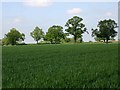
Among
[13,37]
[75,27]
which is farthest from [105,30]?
[13,37]

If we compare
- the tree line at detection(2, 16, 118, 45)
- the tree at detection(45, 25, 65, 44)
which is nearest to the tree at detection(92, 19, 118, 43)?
the tree line at detection(2, 16, 118, 45)

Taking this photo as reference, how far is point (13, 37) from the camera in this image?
5645 inches

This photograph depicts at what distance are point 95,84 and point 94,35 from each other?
125334 millimetres

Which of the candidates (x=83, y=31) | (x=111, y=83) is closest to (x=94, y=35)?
(x=83, y=31)

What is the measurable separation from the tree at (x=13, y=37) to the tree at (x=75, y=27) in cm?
2843

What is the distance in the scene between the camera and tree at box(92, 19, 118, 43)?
426 feet

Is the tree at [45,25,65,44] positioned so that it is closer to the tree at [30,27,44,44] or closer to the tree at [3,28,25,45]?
the tree at [30,27,44,44]

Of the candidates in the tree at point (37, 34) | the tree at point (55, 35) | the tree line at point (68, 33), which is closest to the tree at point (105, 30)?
the tree line at point (68, 33)

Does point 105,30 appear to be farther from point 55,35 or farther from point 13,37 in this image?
point 13,37

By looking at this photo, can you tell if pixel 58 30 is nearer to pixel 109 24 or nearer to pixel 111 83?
pixel 109 24

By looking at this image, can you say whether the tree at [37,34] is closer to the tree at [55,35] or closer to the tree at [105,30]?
the tree at [55,35]

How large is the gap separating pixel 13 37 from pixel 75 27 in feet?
116

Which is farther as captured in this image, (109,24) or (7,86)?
(109,24)

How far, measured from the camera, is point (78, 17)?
136 meters
